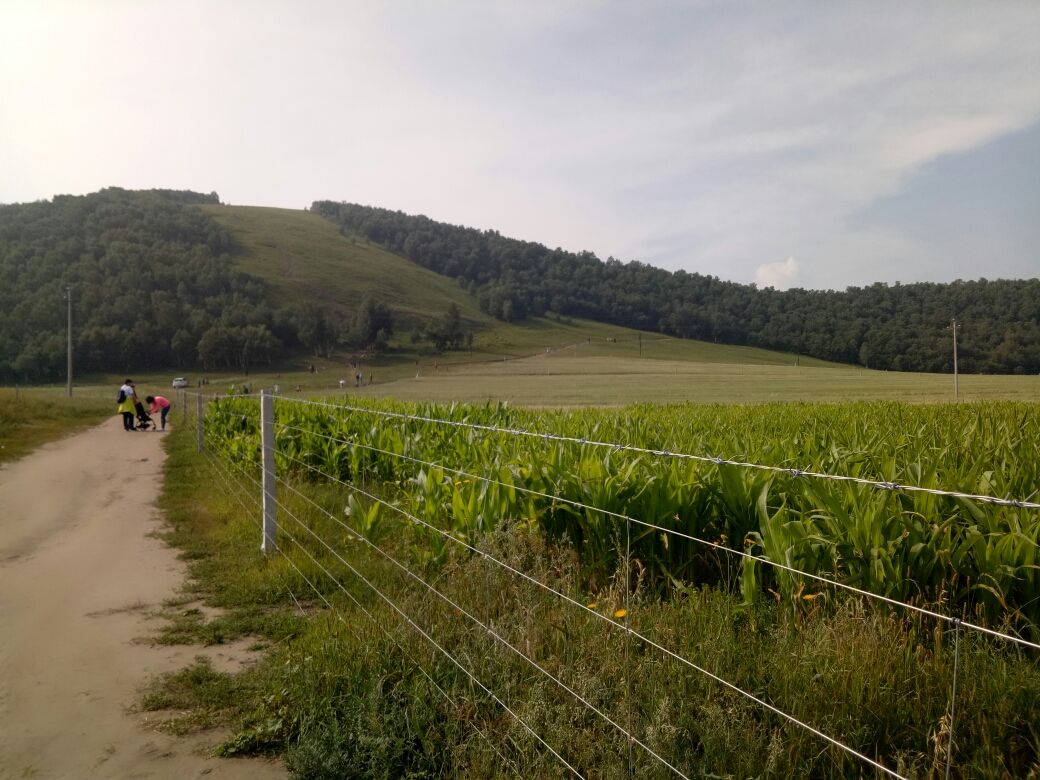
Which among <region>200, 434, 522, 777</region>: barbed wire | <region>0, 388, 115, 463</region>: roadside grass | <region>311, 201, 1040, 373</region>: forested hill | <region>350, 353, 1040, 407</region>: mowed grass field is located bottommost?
<region>0, 388, 115, 463</region>: roadside grass

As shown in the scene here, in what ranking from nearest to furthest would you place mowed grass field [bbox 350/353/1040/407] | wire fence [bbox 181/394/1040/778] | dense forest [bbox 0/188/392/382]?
wire fence [bbox 181/394/1040/778] < mowed grass field [bbox 350/353/1040/407] < dense forest [bbox 0/188/392/382]

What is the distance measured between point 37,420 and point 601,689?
29256 mm

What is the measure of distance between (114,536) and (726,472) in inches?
290

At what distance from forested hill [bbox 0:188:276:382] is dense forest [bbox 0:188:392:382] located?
0.13 m

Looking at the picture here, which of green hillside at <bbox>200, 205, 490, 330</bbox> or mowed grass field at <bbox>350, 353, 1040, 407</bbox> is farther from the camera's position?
green hillside at <bbox>200, 205, 490, 330</bbox>

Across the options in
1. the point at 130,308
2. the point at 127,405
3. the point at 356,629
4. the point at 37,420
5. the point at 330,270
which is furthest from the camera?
the point at 330,270

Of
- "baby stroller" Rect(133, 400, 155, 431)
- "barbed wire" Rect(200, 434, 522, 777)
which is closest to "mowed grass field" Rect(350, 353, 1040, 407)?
"baby stroller" Rect(133, 400, 155, 431)

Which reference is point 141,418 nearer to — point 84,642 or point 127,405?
point 127,405

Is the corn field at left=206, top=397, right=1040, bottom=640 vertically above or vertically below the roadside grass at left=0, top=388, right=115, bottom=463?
above

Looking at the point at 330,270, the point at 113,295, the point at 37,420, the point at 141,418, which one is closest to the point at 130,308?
A: the point at 113,295

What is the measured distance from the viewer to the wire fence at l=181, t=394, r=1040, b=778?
7.23ft

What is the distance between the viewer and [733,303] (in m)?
86.7

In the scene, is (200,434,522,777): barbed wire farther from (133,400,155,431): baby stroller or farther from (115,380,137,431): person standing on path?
(133,400,155,431): baby stroller

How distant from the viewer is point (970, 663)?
2939mm
